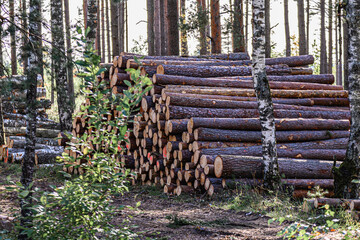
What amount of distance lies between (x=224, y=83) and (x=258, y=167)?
3.42 metres

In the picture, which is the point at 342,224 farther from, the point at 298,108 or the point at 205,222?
the point at 298,108

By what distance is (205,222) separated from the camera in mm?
5750

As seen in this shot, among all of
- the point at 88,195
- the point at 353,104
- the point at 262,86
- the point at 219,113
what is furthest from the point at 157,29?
the point at 88,195

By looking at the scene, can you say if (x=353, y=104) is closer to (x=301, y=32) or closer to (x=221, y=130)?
(x=221, y=130)

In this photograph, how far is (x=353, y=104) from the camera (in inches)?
234

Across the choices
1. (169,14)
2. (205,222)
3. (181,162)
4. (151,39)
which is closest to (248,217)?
(205,222)

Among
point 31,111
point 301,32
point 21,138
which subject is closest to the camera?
point 31,111

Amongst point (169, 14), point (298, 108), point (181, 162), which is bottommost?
point (181, 162)

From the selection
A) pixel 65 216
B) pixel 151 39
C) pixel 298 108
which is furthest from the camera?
pixel 151 39

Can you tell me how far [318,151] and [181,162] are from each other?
301 cm

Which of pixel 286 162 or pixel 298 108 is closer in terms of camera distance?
pixel 286 162

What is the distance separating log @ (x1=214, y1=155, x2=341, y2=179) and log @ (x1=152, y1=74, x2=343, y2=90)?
9.73 feet

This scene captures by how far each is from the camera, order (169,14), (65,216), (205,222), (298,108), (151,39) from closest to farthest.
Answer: (65,216) < (205,222) < (298,108) < (169,14) < (151,39)

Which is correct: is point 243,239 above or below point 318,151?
below
